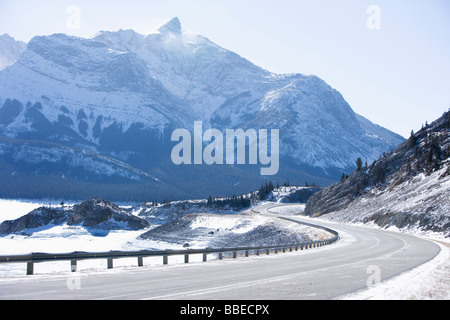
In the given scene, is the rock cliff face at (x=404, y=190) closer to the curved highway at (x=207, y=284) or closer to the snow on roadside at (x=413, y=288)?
the snow on roadside at (x=413, y=288)

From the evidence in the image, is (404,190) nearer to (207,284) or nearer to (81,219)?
(207,284)

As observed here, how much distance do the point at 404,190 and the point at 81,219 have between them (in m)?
94.5

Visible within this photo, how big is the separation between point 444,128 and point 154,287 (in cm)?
9820

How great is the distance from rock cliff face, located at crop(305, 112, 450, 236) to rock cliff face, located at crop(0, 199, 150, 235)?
182ft

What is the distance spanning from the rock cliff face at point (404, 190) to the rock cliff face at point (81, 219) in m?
55.4

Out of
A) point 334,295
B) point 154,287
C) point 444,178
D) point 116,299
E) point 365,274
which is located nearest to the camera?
point 116,299

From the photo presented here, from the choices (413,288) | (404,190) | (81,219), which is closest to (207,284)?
(413,288)

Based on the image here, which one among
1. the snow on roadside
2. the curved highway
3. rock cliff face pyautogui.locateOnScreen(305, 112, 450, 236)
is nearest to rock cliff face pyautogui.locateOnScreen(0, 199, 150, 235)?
rock cliff face pyautogui.locateOnScreen(305, 112, 450, 236)

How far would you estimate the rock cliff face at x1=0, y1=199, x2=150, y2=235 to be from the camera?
137750mm

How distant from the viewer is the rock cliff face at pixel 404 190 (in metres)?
58.6

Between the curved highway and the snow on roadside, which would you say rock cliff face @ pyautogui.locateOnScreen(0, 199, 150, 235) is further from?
the snow on roadside
